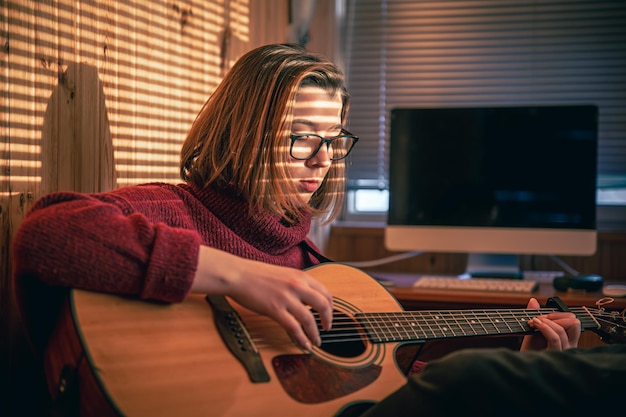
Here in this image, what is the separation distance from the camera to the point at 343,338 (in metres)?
1.12

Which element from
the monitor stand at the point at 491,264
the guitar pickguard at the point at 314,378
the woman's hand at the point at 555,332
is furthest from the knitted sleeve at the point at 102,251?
the monitor stand at the point at 491,264

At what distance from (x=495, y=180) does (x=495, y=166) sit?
0.04 metres

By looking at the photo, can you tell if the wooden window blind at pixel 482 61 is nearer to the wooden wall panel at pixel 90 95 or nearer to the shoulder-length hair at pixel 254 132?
the wooden wall panel at pixel 90 95

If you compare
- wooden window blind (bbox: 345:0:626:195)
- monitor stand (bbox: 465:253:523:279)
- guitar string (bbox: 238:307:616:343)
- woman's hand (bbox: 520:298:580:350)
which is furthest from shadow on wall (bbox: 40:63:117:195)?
wooden window blind (bbox: 345:0:626:195)

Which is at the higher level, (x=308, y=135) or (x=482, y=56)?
(x=482, y=56)

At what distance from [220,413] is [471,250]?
4.42ft

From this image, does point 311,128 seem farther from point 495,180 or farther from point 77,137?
point 495,180

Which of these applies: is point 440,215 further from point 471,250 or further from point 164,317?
point 164,317

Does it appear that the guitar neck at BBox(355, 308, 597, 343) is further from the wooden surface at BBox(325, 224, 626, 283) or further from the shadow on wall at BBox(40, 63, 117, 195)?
the wooden surface at BBox(325, 224, 626, 283)

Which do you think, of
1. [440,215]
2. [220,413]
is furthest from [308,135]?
[440,215]

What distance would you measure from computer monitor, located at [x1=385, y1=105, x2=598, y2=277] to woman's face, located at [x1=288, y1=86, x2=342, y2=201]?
834 mm

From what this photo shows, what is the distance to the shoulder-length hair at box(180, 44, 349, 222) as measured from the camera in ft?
4.08

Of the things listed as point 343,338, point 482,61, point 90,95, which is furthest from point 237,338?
point 482,61

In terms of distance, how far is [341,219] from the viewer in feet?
8.50
